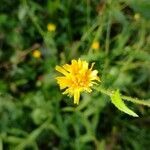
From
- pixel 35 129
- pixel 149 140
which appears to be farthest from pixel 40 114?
pixel 149 140

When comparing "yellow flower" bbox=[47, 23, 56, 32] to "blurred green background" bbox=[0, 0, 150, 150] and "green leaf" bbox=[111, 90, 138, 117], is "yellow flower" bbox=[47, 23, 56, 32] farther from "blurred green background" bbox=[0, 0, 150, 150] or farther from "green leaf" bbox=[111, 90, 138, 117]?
"green leaf" bbox=[111, 90, 138, 117]

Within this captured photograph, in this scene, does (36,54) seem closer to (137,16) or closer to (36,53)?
(36,53)

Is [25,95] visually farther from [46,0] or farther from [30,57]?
[46,0]

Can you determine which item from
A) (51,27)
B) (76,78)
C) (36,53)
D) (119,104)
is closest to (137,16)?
(51,27)

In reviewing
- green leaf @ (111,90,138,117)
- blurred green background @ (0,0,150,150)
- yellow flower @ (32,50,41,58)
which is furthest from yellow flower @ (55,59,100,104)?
yellow flower @ (32,50,41,58)

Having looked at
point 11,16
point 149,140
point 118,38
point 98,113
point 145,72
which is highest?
point 11,16

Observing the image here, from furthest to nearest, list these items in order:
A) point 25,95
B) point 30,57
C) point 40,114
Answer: point 30,57
point 25,95
point 40,114

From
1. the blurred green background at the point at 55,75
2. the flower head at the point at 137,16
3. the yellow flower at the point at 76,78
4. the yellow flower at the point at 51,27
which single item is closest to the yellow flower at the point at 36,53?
the blurred green background at the point at 55,75
